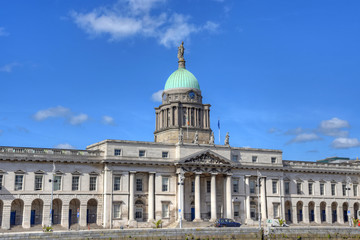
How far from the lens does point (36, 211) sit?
2692 inches

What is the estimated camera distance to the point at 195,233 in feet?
176

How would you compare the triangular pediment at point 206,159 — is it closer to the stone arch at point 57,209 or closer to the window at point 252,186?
the window at point 252,186

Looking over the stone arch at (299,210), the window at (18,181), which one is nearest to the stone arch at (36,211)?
the window at (18,181)

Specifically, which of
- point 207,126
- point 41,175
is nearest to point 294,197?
point 207,126

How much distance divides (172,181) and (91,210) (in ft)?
43.2

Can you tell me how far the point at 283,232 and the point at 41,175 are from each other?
111 feet

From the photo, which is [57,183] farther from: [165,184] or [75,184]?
[165,184]

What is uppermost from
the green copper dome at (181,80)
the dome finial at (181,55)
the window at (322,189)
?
the dome finial at (181,55)

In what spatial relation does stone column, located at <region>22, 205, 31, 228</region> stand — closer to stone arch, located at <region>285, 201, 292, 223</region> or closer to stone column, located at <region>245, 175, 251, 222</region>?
stone column, located at <region>245, 175, 251, 222</region>

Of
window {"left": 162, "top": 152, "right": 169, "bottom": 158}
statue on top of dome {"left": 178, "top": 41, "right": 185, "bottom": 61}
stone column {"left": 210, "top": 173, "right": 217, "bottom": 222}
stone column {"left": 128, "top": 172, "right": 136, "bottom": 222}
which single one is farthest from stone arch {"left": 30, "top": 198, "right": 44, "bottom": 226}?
statue on top of dome {"left": 178, "top": 41, "right": 185, "bottom": 61}

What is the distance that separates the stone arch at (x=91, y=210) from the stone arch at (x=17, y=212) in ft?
31.0

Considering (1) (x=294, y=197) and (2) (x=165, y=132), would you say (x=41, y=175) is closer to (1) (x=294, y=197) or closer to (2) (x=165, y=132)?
(2) (x=165, y=132)

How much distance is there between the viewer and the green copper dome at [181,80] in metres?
91.4

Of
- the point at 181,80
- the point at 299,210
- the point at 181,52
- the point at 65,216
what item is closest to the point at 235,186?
the point at 299,210
